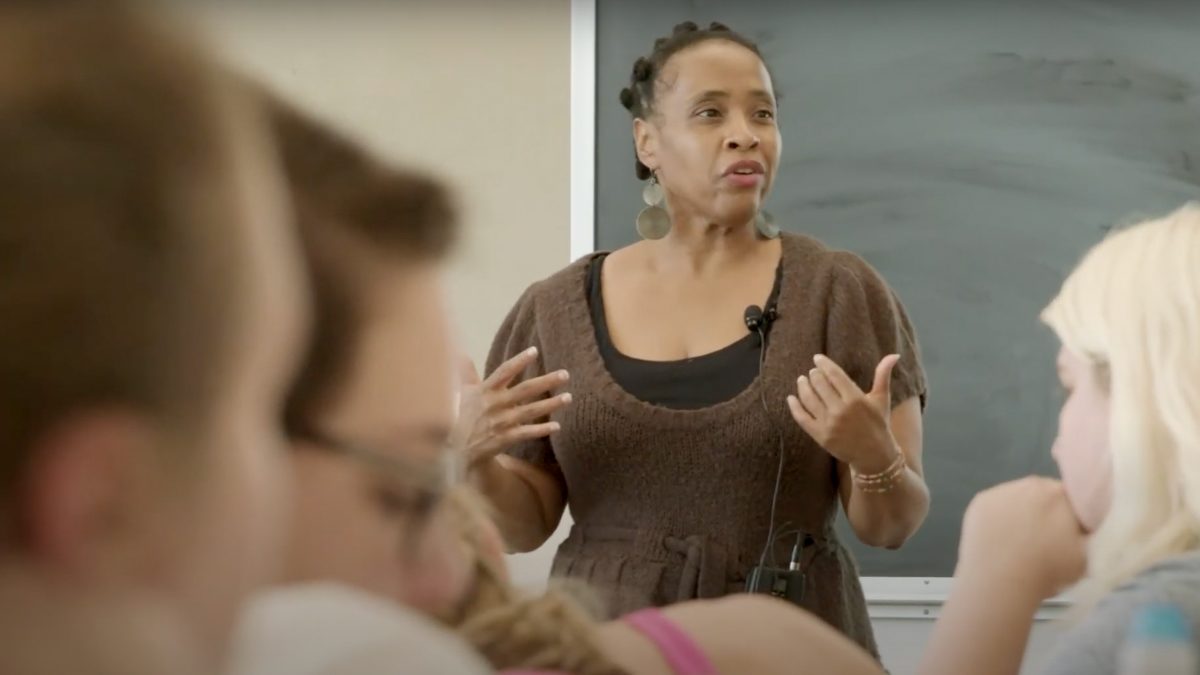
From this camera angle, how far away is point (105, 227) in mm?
193

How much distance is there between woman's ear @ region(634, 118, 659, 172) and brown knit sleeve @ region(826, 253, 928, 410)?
20cm

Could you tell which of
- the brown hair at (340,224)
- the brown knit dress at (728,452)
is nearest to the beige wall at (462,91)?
the brown hair at (340,224)

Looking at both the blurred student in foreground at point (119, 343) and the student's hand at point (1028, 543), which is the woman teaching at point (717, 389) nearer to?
the student's hand at point (1028, 543)

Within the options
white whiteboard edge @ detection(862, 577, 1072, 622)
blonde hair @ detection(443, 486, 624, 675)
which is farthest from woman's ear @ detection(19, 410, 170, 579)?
white whiteboard edge @ detection(862, 577, 1072, 622)

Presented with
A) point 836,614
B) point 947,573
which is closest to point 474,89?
point 836,614

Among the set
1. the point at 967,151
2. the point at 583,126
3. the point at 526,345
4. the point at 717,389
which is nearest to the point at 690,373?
the point at 717,389

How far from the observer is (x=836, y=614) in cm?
68

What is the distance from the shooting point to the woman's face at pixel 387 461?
256 mm

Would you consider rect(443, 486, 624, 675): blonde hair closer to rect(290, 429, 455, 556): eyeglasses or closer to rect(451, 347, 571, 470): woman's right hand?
rect(290, 429, 455, 556): eyeglasses

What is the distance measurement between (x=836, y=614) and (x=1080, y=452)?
217 mm

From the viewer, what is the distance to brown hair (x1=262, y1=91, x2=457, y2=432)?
0.83ft

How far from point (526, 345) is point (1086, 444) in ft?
1.42

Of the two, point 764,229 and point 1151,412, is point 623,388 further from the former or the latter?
point 1151,412

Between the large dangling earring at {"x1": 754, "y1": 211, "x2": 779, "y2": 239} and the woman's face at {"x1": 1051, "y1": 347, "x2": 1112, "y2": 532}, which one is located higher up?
the large dangling earring at {"x1": 754, "y1": 211, "x2": 779, "y2": 239}
